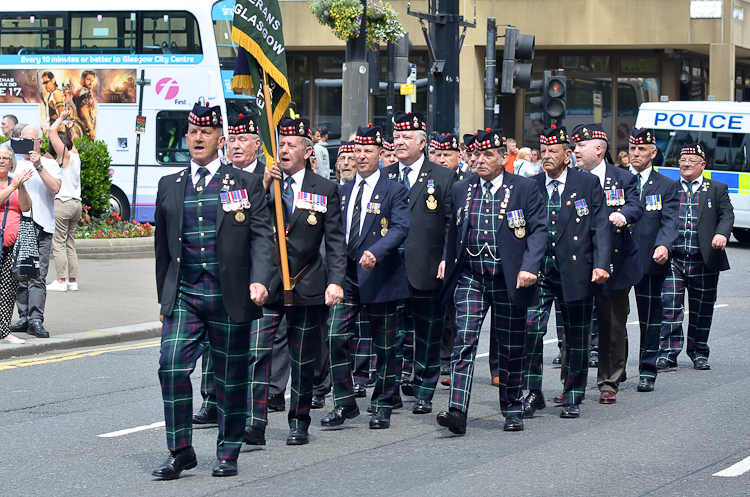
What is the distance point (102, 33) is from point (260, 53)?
59.5 ft

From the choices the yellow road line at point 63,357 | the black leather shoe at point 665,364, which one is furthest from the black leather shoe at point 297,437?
the black leather shoe at point 665,364

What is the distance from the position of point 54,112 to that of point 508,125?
65.6ft

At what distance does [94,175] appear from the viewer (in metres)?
19.8

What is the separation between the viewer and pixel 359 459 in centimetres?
671

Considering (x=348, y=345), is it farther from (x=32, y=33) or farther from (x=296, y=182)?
(x=32, y=33)

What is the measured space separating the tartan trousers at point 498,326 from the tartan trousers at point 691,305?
10.6 ft

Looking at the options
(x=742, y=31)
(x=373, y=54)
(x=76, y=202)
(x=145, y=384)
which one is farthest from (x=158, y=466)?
(x=742, y=31)

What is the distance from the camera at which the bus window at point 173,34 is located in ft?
77.0

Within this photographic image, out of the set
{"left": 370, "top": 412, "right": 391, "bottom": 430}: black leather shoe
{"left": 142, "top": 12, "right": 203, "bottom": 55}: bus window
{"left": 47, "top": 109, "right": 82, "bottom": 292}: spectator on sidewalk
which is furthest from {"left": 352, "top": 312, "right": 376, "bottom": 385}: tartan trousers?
{"left": 142, "top": 12, "right": 203, "bottom": 55}: bus window

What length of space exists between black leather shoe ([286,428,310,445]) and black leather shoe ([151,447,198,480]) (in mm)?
991

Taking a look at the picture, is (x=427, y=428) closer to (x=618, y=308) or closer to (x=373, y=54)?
(x=618, y=308)

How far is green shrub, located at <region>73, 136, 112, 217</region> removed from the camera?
1964 cm

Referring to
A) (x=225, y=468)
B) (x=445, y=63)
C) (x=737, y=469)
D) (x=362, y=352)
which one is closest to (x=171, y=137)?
(x=445, y=63)

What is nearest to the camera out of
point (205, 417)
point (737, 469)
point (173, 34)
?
point (737, 469)
